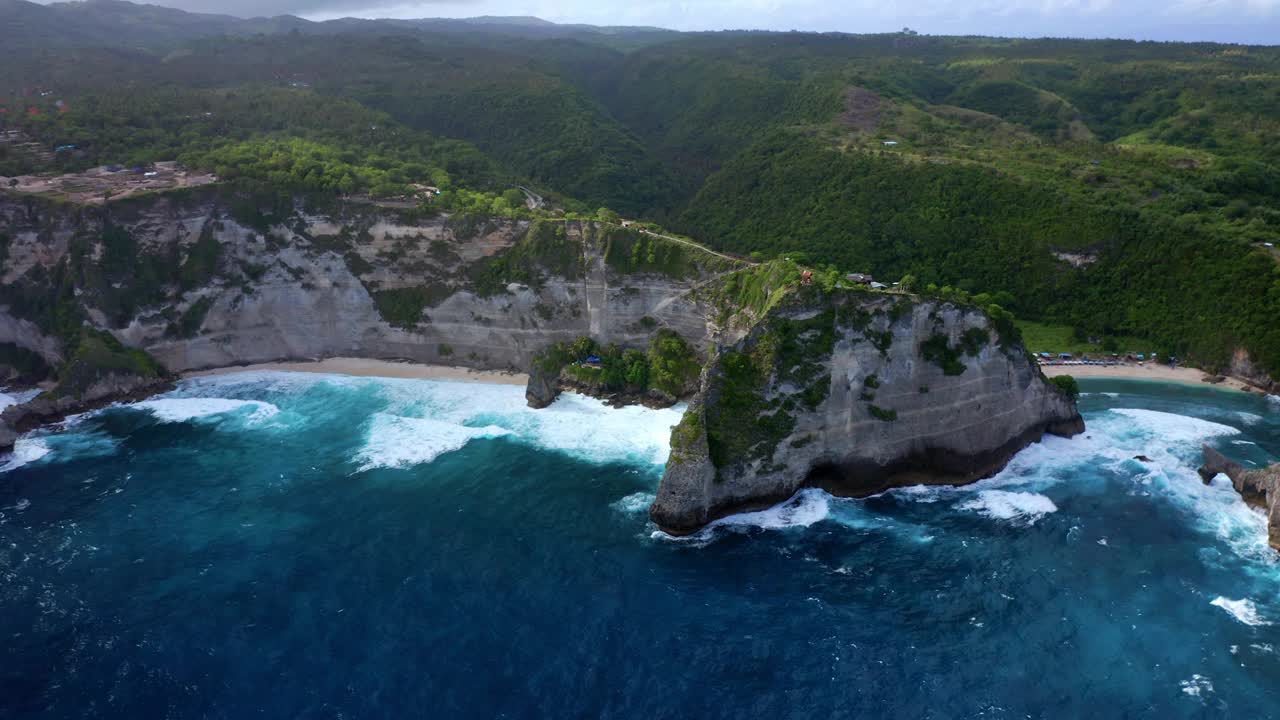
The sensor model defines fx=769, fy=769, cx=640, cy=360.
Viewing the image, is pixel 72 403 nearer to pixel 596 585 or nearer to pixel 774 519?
pixel 596 585

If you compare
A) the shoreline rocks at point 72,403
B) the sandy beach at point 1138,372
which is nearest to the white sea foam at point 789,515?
the sandy beach at point 1138,372

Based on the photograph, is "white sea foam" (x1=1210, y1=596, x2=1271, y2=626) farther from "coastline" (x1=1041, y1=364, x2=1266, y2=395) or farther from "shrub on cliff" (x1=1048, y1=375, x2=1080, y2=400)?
"coastline" (x1=1041, y1=364, x2=1266, y2=395)

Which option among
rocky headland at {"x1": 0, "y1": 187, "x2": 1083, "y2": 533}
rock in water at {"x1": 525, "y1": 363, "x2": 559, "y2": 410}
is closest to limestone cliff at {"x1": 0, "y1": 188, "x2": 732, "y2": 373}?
rocky headland at {"x1": 0, "y1": 187, "x2": 1083, "y2": 533}

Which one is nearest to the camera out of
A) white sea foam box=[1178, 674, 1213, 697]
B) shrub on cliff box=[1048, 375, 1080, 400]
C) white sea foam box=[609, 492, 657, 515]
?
white sea foam box=[1178, 674, 1213, 697]

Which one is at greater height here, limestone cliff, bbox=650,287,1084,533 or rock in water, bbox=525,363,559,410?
limestone cliff, bbox=650,287,1084,533

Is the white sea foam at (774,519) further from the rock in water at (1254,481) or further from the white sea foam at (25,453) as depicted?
the white sea foam at (25,453)

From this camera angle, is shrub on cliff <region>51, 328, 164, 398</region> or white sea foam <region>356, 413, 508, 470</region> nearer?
white sea foam <region>356, 413, 508, 470</region>

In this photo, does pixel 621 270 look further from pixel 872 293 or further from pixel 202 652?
pixel 202 652

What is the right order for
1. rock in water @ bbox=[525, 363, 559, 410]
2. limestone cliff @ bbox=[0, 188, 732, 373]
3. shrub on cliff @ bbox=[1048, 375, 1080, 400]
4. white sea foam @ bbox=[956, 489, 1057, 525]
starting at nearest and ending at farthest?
white sea foam @ bbox=[956, 489, 1057, 525] → shrub on cliff @ bbox=[1048, 375, 1080, 400] → rock in water @ bbox=[525, 363, 559, 410] → limestone cliff @ bbox=[0, 188, 732, 373]

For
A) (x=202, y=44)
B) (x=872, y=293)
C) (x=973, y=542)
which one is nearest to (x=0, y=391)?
(x=872, y=293)
